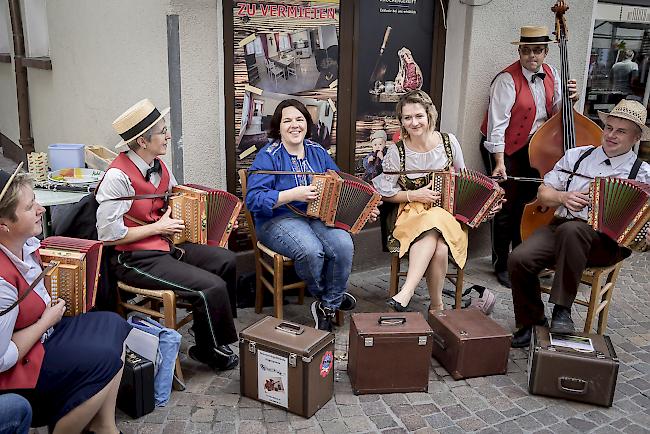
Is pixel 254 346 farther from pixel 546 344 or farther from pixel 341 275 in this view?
pixel 546 344

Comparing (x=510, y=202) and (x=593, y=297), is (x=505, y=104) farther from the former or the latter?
(x=593, y=297)

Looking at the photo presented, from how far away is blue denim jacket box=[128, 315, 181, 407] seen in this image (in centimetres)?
294

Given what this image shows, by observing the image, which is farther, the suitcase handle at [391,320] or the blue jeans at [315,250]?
the blue jeans at [315,250]

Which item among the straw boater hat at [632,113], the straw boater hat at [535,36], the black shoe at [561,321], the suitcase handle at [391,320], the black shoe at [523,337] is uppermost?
the straw boater hat at [535,36]

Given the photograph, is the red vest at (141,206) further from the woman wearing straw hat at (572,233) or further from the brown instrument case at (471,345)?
the woman wearing straw hat at (572,233)

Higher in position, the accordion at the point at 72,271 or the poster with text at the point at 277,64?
the poster with text at the point at 277,64

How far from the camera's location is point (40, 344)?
231 cm

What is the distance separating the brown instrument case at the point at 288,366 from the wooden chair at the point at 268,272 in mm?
613

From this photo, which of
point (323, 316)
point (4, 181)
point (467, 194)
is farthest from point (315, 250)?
point (4, 181)

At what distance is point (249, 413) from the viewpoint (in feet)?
9.73

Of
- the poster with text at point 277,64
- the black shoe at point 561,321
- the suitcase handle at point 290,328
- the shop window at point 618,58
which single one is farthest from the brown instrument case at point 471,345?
the shop window at point 618,58

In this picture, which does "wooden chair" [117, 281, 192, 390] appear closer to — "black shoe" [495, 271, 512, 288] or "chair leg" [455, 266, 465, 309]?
"chair leg" [455, 266, 465, 309]

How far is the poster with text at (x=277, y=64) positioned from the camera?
13.3 ft

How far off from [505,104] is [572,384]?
2220mm
